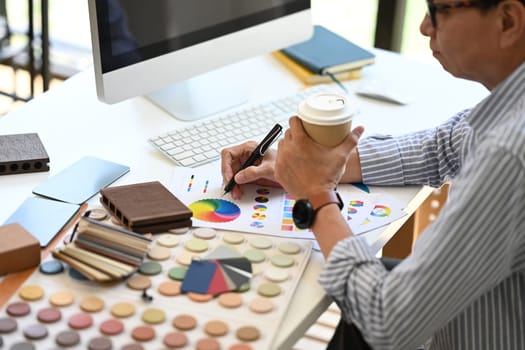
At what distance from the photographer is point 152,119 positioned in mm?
1672

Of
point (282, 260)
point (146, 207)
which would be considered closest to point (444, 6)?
point (282, 260)

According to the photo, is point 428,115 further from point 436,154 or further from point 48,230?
point 48,230

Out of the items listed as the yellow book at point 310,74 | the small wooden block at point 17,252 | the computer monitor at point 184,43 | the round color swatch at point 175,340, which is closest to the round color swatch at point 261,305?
the round color swatch at point 175,340

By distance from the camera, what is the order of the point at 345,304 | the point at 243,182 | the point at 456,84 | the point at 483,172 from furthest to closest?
the point at 456,84 → the point at 243,182 → the point at 345,304 → the point at 483,172

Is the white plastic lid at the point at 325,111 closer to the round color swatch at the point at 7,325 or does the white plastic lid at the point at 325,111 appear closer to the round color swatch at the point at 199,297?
the round color swatch at the point at 199,297

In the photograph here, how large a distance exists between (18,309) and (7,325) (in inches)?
1.4

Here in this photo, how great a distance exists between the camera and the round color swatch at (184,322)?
106 centimetres

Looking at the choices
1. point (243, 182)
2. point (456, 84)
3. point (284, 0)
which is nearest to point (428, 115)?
point (456, 84)

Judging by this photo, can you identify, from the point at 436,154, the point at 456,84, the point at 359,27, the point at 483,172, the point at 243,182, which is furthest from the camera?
the point at 359,27

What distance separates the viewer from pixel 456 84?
1.91 meters

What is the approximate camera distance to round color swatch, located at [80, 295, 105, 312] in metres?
1.08

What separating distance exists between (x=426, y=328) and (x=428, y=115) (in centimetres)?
78

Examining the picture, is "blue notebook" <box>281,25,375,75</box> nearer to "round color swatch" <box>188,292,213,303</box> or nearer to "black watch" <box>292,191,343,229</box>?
"black watch" <box>292,191,343,229</box>

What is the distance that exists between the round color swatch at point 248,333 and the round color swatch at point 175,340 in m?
0.07
